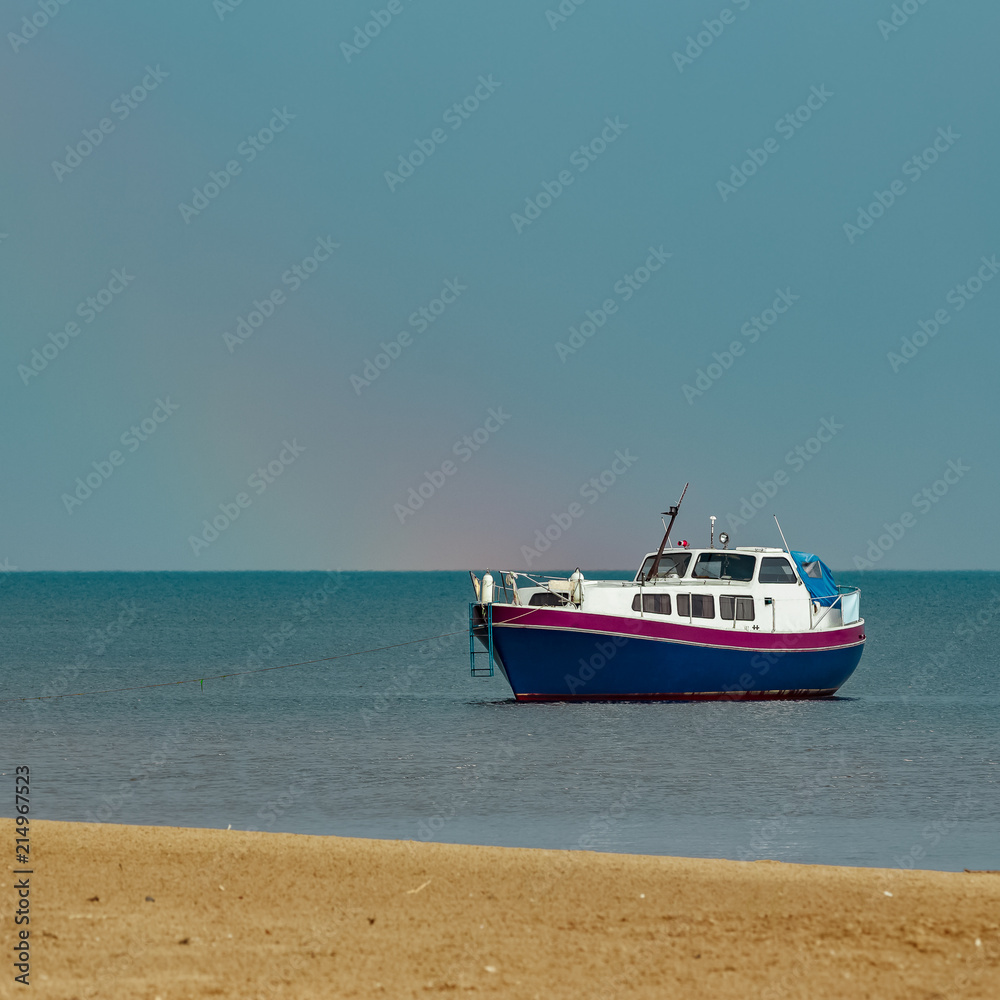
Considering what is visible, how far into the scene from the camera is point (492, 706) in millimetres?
37219

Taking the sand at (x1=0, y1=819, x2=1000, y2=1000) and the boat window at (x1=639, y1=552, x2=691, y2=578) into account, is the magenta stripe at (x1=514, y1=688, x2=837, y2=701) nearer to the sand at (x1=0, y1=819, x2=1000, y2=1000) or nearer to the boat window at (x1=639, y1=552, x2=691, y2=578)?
the boat window at (x1=639, y1=552, x2=691, y2=578)

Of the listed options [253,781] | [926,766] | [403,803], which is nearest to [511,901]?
[403,803]

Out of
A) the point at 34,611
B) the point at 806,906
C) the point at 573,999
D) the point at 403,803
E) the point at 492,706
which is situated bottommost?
the point at 573,999

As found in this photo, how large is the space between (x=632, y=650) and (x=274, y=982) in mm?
25348

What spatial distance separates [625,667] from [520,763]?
30.0ft

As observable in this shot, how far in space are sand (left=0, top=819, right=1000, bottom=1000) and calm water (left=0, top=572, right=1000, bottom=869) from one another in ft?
12.1

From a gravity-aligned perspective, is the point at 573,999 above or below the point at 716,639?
below

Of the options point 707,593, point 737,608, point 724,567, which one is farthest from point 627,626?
point 724,567

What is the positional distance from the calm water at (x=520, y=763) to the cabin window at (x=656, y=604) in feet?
8.29

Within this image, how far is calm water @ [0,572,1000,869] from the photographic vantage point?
742 inches

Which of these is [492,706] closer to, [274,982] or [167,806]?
[167,806]

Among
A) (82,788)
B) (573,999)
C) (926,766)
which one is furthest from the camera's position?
(926,766)

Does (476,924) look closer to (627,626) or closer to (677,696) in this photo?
(627,626)
